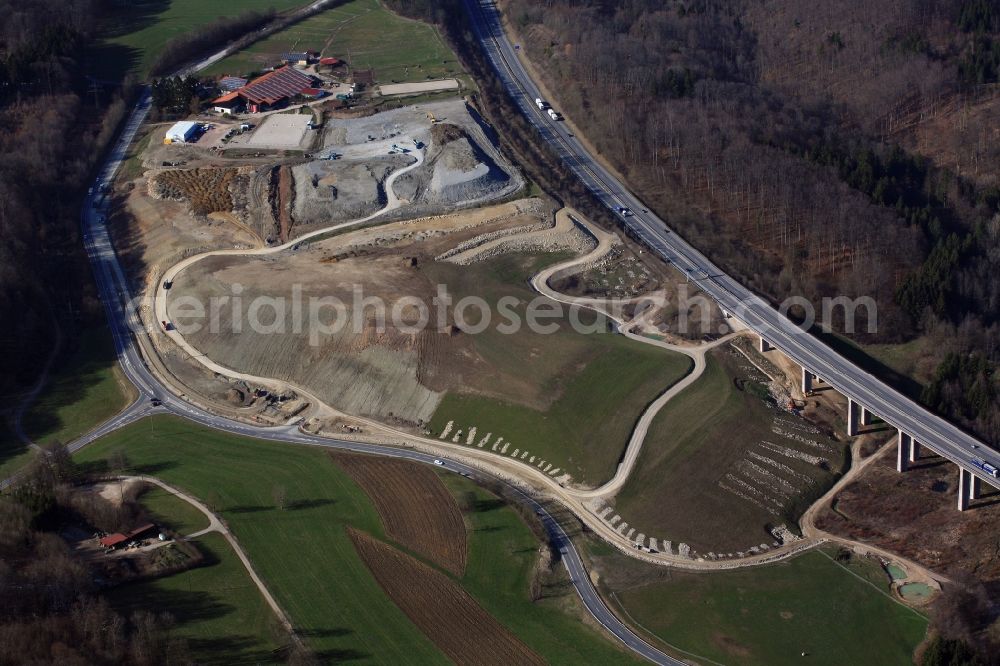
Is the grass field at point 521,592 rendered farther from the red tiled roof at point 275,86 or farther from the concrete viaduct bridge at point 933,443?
the red tiled roof at point 275,86

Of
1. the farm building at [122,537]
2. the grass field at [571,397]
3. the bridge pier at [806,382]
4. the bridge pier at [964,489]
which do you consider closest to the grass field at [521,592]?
the grass field at [571,397]

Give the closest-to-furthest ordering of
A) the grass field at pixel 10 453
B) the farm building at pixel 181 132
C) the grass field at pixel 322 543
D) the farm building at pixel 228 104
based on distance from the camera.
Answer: the grass field at pixel 322 543, the grass field at pixel 10 453, the farm building at pixel 181 132, the farm building at pixel 228 104

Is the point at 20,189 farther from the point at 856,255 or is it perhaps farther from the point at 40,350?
the point at 856,255

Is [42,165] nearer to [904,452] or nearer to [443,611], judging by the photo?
[443,611]

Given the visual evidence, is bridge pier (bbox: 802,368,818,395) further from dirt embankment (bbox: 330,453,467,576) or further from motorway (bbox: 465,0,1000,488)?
dirt embankment (bbox: 330,453,467,576)

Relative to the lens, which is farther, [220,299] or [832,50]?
[832,50]

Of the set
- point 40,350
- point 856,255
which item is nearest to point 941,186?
point 856,255
